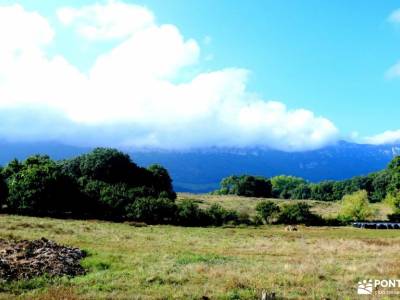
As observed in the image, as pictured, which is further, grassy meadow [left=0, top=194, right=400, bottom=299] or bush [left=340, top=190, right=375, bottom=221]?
bush [left=340, top=190, right=375, bottom=221]

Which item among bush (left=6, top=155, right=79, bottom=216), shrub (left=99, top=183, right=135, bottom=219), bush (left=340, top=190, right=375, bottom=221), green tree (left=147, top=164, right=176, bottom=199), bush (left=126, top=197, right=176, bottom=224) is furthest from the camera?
green tree (left=147, top=164, right=176, bottom=199)

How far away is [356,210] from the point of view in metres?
98.0

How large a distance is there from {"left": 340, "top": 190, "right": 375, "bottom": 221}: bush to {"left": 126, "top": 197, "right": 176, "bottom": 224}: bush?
35871 millimetres

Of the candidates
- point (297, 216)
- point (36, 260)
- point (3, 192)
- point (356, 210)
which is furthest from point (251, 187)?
point (36, 260)

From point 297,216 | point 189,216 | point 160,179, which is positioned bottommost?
point 189,216

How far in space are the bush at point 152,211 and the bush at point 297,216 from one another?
866 inches

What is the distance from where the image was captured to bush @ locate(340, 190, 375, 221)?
97688 millimetres

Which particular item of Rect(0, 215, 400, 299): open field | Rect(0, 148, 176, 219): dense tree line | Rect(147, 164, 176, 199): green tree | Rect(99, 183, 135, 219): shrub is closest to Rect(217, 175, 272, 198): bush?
Rect(147, 164, 176, 199): green tree

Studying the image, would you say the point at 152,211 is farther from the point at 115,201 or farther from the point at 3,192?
the point at 3,192

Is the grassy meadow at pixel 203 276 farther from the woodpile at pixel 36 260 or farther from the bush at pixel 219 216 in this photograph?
the bush at pixel 219 216

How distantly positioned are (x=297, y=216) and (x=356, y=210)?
1347cm

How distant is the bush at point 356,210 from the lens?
97.7 m

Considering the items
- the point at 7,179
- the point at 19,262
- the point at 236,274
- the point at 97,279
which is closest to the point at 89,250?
the point at 19,262

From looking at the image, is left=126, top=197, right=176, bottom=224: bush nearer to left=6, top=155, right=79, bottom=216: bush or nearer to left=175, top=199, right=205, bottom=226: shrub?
left=175, top=199, right=205, bottom=226: shrub
